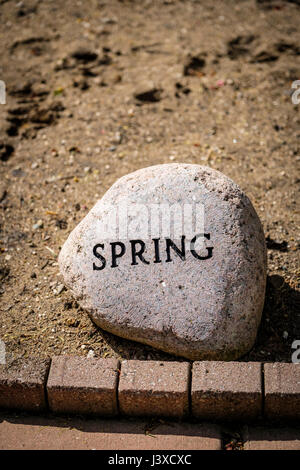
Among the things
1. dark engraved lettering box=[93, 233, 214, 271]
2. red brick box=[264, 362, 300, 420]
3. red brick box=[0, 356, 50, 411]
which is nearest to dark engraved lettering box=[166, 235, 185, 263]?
dark engraved lettering box=[93, 233, 214, 271]

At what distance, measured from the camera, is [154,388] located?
2422 mm

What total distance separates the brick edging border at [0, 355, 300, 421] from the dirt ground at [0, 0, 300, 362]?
0.18 metres

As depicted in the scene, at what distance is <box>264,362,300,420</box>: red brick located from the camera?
238 centimetres

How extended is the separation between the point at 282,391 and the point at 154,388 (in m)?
0.62

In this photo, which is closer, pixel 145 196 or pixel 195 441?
pixel 195 441

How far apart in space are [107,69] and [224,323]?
3111 millimetres

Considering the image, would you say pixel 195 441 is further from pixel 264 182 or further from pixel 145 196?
pixel 264 182

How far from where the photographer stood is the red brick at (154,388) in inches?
95.3

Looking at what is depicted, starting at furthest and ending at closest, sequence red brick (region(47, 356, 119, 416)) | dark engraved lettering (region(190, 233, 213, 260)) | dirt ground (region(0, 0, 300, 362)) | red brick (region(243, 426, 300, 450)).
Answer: dirt ground (region(0, 0, 300, 362)) → dark engraved lettering (region(190, 233, 213, 260)) → red brick (region(47, 356, 119, 416)) → red brick (region(243, 426, 300, 450))

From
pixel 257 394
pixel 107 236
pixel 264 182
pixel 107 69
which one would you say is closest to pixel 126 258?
pixel 107 236

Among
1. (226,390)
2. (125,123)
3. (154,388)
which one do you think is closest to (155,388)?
(154,388)

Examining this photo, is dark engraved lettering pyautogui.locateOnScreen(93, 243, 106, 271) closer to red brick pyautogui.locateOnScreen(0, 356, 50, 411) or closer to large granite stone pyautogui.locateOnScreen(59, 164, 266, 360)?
large granite stone pyautogui.locateOnScreen(59, 164, 266, 360)

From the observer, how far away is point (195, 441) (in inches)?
93.5

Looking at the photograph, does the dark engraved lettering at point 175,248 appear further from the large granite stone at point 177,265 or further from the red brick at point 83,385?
the red brick at point 83,385
